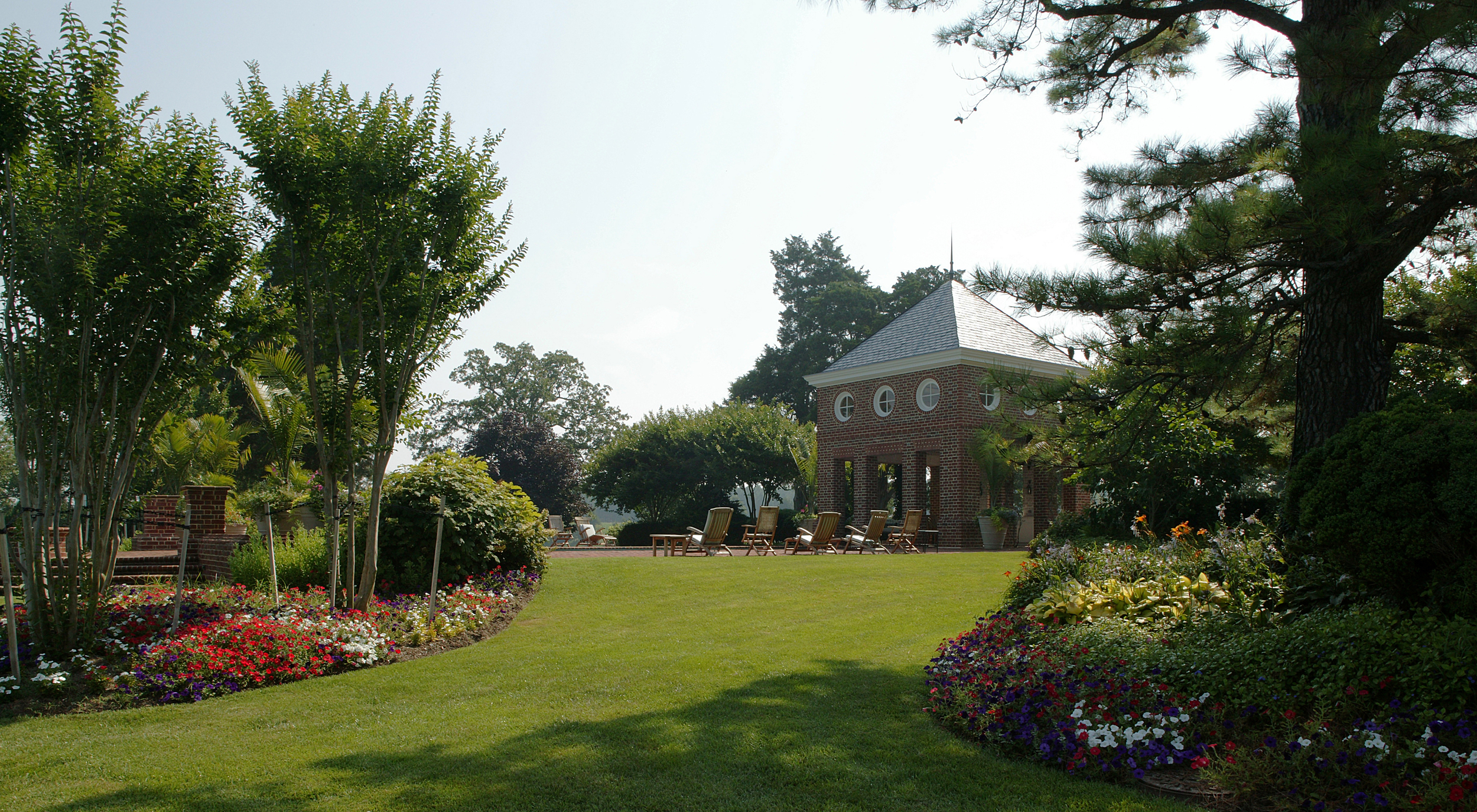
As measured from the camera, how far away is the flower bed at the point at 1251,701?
3.50 metres

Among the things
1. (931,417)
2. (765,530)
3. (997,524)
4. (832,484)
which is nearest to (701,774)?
(765,530)

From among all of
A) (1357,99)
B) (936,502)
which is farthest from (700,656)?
(936,502)

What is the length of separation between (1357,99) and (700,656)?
5.91m

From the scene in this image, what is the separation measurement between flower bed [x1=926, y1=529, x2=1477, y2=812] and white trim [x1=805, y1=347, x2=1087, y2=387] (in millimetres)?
15301

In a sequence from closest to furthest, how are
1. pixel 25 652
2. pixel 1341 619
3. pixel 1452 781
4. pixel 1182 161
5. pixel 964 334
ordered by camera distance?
pixel 1452 781, pixel 1341 619, pixel 25 652, pixel 1182 161, pixel 964 334

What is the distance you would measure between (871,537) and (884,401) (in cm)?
665

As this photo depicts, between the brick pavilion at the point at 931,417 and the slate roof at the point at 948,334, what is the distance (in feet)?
0.12

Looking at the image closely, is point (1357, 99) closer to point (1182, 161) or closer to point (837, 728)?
point (1182, 161)

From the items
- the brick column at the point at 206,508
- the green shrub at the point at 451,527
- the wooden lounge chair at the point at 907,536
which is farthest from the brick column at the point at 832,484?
the brick column at the point at 206,508

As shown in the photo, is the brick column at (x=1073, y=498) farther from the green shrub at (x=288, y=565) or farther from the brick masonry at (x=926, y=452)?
the green shrub at (x=288, y=565)

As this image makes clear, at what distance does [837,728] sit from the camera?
467 cm

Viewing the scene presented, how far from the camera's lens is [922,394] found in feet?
74.3

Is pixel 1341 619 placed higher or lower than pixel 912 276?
lower

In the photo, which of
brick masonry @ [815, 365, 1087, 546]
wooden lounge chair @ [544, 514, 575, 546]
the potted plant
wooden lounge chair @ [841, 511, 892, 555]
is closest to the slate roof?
brick masonry @ [815, 365, 1087, 546]
